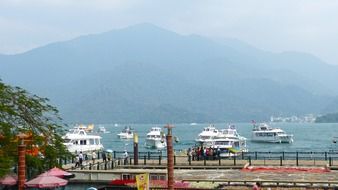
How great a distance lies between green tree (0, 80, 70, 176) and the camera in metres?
27.6

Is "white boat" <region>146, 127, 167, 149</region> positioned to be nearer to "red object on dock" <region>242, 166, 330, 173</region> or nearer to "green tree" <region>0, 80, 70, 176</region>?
"red object on dock" <region>242, 166, 330, 173</region>

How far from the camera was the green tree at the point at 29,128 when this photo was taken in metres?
27.6

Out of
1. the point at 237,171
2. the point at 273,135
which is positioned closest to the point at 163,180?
the point at 237,171

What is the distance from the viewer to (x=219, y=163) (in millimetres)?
44125

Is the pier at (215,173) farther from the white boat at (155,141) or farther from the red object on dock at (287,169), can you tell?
the white boat at (155,141)

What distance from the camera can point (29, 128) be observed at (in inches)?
1150

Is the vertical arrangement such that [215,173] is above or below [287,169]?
below

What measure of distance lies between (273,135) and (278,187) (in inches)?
4291

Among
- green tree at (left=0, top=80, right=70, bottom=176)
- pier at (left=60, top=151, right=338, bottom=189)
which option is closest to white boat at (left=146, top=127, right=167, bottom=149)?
pier at (left=60, top=151, right=338, bottom=189)

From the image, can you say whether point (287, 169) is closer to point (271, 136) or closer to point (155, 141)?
point (155, 141)

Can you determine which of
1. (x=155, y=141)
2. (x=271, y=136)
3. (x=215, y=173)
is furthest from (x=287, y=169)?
(x=271, y=136)

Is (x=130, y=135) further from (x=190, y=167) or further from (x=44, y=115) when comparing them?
(x=44, y=115)

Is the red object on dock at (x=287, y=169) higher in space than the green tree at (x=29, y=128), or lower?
lower

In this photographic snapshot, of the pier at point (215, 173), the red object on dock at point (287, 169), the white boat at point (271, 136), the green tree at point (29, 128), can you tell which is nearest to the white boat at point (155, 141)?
the white boat at point (271, 136)
